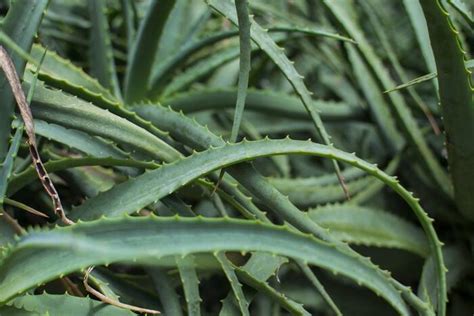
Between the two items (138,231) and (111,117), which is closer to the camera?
(138,231)

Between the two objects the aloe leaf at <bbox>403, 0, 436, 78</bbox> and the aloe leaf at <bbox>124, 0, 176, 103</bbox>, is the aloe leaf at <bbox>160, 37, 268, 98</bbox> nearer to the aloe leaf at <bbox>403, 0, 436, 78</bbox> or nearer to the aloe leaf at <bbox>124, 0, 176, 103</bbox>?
the aloe leaf at <bbox>124, 0, 176, 103</bbox>

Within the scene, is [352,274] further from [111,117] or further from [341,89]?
[341,89]

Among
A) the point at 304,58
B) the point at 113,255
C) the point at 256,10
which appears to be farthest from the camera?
the point at 304,58

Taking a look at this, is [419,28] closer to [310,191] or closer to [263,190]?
[310,191]

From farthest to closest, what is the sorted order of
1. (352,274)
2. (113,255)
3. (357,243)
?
(357,243) < (352,274) < (113,255)

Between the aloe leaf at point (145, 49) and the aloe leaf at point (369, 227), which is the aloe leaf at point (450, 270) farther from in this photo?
the aloe leaf at point (145, 49)

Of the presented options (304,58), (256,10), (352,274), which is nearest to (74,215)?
(352,274)

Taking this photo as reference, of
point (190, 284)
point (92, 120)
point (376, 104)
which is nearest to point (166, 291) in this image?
point (190, 284)

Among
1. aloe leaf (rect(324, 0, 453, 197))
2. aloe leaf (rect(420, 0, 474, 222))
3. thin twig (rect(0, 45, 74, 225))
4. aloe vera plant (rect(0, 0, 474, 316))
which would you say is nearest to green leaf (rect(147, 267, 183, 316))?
aloe vera plant (rect(0, 0, 474, 316))
